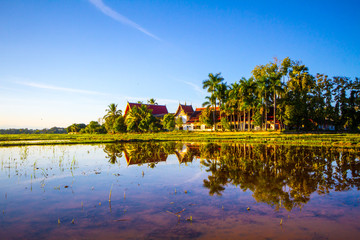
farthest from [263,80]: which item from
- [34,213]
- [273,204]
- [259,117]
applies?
[34,213]

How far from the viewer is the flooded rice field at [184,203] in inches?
233

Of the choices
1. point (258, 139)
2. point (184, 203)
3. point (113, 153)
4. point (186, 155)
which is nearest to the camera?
point (184, 203)

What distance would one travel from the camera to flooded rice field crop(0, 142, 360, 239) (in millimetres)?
5910

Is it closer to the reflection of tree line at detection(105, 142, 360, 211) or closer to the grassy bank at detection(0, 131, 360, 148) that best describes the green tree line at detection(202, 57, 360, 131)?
the grassy bank at detection(0, 131, 360, 148)

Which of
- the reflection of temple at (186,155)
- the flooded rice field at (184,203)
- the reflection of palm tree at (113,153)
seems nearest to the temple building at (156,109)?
the reflection of palm tree at (113,153)

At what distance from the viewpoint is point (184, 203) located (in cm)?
789

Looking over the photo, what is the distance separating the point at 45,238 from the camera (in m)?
5.62

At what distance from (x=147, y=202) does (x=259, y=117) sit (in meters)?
42.4

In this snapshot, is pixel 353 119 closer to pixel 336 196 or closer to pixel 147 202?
pixel 336 196

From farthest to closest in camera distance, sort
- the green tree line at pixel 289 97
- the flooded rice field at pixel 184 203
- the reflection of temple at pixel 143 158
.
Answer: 1. the green tree line at pixel 289 97
2. the reflection of temple at pixel 143 158
3. the flooded rice field at pixel 184 203

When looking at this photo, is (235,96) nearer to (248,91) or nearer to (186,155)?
(248,91)

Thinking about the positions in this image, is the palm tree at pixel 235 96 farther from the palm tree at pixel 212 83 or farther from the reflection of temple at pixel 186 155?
the reflection of temple at pixel 186 155

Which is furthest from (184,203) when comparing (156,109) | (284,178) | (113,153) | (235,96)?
(156,109)

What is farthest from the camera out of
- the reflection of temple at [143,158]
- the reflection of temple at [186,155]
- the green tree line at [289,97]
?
the green tree line at [289,97]
